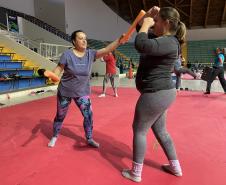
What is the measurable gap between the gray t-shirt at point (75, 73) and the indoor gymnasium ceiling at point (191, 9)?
18084mm

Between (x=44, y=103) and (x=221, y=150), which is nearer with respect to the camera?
(x=221, y=150)

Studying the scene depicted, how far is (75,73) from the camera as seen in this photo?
303 cm

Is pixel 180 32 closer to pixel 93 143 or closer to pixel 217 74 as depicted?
pixel 93 143

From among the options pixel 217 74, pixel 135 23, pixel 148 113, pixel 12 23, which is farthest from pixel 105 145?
pixel 12 23

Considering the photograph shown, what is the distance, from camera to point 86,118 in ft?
10.6

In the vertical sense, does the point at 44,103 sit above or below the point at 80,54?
below

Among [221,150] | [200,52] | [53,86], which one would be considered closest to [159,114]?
[221,150]

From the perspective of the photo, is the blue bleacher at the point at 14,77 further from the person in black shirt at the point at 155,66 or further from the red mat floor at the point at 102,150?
the person in black shirt at the point at 155,66

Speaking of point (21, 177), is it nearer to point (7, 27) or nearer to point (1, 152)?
point (1, 152)

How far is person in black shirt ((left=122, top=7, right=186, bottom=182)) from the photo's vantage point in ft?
6.70

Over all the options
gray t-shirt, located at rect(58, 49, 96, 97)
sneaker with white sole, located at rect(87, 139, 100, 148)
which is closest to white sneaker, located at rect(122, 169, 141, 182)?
sneaker with white sole, located at rect(87, 139, 100, 148)

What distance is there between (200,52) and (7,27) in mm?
17157

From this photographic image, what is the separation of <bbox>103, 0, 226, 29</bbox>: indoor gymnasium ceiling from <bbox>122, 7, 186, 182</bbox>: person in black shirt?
61.3ft

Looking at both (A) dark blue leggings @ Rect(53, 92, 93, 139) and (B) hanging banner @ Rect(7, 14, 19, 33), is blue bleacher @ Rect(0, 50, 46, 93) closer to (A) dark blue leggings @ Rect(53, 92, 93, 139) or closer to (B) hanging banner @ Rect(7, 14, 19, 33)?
(A) dark blue leggings @ Rect(53, 92, 93, 139)
